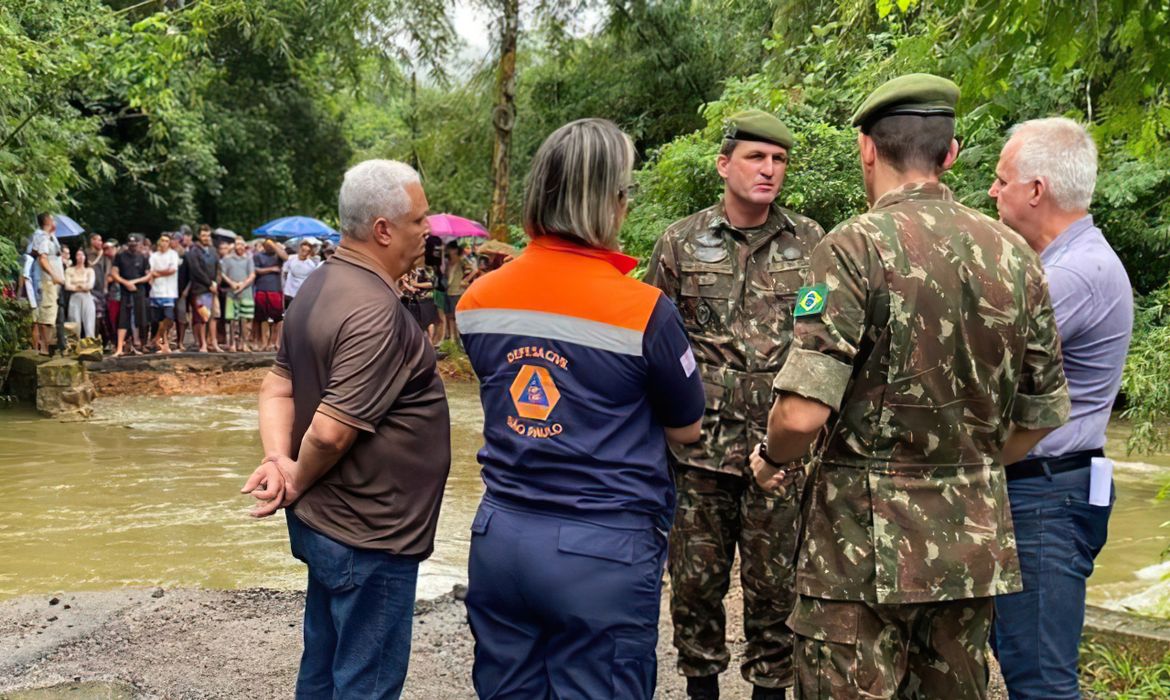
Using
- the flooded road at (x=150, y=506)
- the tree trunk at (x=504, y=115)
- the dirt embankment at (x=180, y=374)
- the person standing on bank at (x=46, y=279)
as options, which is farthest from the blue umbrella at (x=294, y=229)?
the flooded road at (x=150, y=506)

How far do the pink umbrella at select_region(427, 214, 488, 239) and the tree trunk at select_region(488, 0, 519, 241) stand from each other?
5.15 ft

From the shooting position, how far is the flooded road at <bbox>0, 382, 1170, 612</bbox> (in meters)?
7.16

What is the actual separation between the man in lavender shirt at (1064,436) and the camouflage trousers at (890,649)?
44cm

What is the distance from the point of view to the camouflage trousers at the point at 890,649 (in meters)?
2.83

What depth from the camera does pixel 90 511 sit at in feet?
31.3

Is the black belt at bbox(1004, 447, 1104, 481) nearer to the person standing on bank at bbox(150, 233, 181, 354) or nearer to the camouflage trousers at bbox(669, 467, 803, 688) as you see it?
the camouflage trousers at bbox(669, 467, 803, 688)

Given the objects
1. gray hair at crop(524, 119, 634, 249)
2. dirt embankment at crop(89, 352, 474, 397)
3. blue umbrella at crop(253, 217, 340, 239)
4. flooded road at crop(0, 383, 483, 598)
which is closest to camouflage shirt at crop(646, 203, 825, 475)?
gray hair at crop(524, 119, 634, 249)

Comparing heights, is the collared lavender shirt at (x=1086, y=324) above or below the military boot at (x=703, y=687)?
above

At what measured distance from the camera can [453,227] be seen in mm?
23547

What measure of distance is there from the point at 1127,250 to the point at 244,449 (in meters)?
10.5

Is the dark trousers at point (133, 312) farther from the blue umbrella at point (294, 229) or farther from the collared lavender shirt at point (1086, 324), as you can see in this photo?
the collared lavender shirt at point (1086, 324)

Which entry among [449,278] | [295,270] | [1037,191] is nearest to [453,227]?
[449,278]

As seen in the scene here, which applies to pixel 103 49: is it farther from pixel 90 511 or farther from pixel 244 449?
pixel 90 511

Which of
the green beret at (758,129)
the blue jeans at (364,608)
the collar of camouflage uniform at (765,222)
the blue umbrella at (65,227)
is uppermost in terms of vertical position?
the blue umbrella at (65,227)
